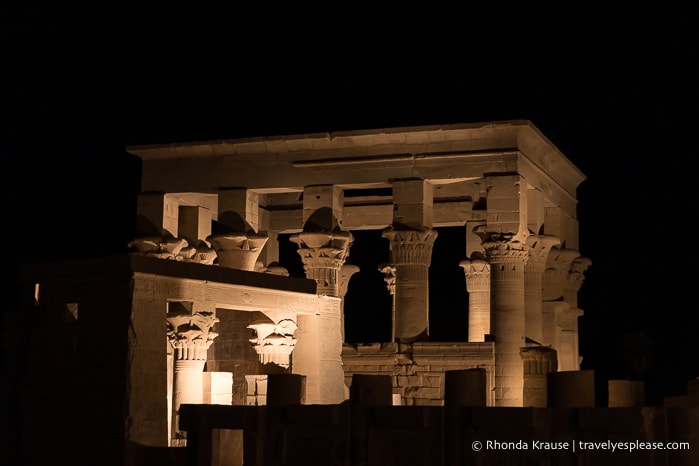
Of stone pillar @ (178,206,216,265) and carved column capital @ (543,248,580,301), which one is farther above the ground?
stone pillar @ (178,206,216,265)

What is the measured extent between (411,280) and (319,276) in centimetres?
209

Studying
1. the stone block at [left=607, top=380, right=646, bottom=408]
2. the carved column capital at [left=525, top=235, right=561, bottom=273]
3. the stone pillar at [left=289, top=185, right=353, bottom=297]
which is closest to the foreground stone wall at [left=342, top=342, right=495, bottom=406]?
the stone pillar at [left=289, top=185, right=353, bottom=297]

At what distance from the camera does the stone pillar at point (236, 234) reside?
29422 mm

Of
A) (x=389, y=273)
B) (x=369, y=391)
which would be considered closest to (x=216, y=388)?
(x=369, y=391)

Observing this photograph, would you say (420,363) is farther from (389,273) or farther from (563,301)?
(389,273)

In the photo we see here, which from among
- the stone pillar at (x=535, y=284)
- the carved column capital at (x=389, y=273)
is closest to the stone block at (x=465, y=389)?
the stone pillar at (x=535, y=284)

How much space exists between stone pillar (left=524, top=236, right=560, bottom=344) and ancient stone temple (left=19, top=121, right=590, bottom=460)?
0.04m

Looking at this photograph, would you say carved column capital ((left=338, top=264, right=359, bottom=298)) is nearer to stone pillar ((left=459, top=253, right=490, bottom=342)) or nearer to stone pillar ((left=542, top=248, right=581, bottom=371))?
stone pillar ((left=459, top=253, right=490, bottom=342))

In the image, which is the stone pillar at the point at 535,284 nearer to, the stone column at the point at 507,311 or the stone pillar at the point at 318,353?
the stone column at the point at 507,311

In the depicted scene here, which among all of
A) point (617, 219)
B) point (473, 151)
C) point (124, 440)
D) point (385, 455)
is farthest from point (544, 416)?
point (617, 219)

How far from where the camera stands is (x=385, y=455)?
17953 millimetres

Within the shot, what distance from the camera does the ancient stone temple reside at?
68.4 feet

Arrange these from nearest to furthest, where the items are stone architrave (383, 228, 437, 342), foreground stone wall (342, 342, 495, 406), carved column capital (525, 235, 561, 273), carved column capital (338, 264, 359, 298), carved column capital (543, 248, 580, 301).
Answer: foreground stone wall (342, 342, 495, 406) < stone architrave (383, 228, 437, 342) < carved column capital (525, 235, 561, 273) < carved column capital (543, 248, 580, 301) < carved column capital (338, 264, 359, 298)

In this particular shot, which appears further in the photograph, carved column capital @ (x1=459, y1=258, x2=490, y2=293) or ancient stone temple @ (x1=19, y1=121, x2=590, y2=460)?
carved column capital @ (x1=459, y1=258, x2=490, y2=293)
